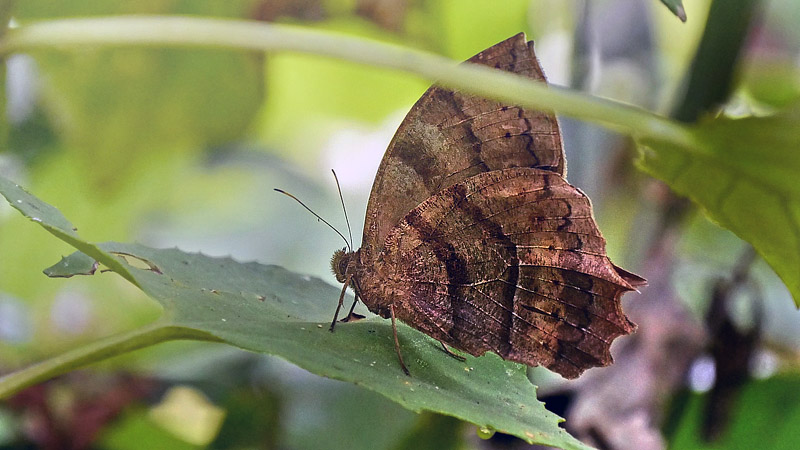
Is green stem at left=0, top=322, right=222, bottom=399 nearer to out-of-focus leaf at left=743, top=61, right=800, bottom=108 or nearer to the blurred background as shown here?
the blurred background

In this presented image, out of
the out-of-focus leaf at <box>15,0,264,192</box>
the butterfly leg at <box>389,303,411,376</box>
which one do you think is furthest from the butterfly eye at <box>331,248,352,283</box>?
the out-of-focus leaf at <box>15,0,264,192</box>

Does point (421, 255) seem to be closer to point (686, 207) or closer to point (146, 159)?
point (686, 207)

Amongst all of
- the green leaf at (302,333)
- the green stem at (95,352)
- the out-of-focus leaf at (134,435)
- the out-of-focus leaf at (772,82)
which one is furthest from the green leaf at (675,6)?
the out-of-focus leaf at (772,82)

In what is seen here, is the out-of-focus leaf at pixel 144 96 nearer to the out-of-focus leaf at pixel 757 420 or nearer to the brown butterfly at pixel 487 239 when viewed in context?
the brown butterfly at pixel 487 239

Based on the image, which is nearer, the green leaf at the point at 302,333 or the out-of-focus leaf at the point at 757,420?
the green leaf at the point at 302,333

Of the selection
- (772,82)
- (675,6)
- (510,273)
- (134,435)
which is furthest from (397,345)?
(772,82)

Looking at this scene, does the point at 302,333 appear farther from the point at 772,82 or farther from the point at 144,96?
the point at 772,82
